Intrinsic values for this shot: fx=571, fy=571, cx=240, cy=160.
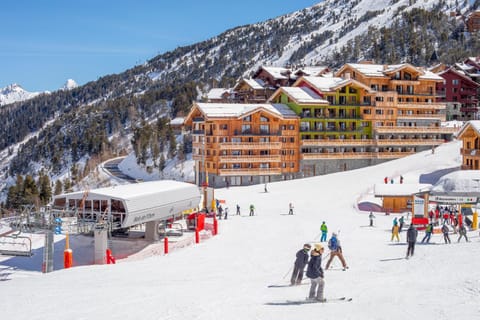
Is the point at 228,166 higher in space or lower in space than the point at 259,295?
higher

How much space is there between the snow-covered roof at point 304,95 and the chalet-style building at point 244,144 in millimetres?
2348

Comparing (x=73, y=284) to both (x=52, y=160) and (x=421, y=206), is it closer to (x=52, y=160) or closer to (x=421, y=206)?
(x=421, y=206)

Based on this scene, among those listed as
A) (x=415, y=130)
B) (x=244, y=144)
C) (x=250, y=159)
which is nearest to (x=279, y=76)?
(x=415, y=130)

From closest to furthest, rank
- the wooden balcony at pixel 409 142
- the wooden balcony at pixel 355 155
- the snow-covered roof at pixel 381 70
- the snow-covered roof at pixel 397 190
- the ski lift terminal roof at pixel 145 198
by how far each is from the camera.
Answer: the ski lift terminal roof at pixel 145 198
the snow-covered roof at pixel 397 190
the wooden balcony at pixel 355 155
the wooden balcony at pixel 409 142
the snow-covered roof at pixel 381 70

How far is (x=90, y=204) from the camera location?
32.9 m

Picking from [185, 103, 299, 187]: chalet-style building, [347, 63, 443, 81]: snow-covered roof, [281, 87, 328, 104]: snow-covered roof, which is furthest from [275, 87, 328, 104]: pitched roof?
[347, 63, 443, 81]: snow-covered roof

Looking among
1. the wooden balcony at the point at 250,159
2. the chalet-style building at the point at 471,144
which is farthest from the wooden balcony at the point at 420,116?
the chalet-style building at the point at 471,144

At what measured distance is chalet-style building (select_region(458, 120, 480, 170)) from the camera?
53.4 m

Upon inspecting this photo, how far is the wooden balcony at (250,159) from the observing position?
2648 inches

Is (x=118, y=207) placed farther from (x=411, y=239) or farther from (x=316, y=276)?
(x=316, y=276)

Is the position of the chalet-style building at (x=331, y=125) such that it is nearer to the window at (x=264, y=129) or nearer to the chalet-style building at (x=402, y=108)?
the chalet-style building at (x=402, y=108)

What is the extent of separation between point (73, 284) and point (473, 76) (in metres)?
104

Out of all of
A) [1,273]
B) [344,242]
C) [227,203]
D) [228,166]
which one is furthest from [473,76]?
[1,273]

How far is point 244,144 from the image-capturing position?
68.4 m
